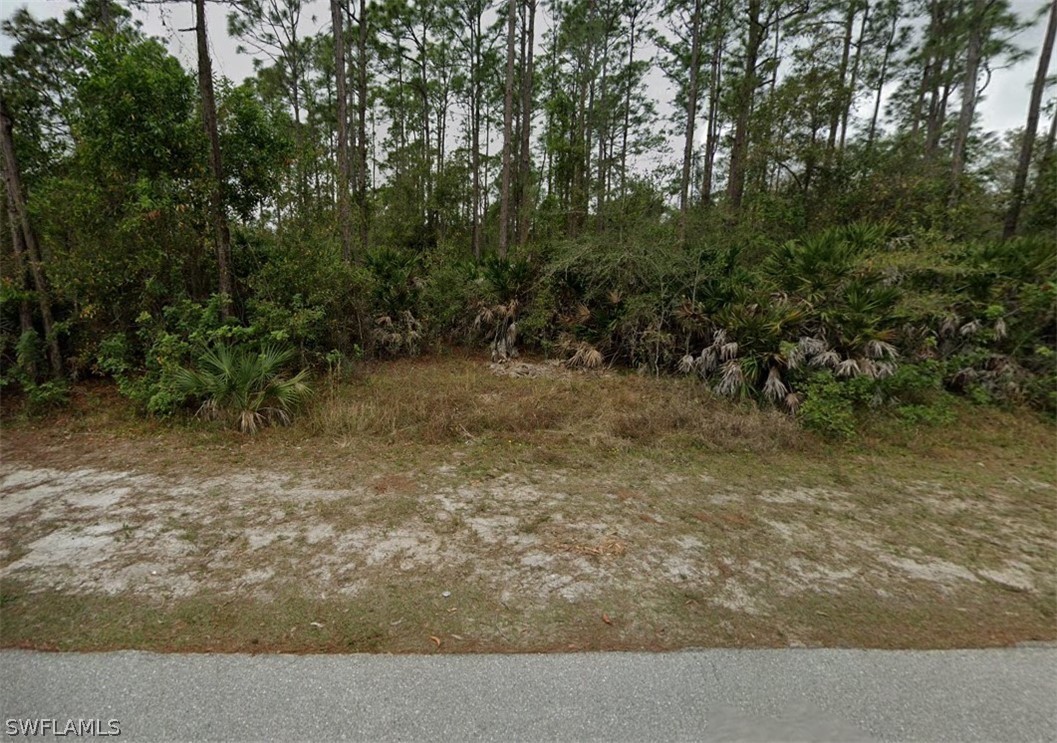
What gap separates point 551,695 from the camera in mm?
1959

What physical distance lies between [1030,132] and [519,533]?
1549 centimetres

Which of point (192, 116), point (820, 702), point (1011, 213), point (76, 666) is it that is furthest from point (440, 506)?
point (1011, 213)

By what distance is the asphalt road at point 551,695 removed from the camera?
1.81m

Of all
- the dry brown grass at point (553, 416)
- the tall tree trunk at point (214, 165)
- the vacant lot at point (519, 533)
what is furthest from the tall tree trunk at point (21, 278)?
the dry brown grass at point (553, 416)

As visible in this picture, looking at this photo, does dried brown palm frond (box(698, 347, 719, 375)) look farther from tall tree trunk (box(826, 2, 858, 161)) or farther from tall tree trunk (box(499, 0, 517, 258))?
tall tree trunk (box(826, 2, 858, 161))

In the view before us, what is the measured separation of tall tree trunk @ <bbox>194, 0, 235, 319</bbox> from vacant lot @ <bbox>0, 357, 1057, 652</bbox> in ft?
7.66

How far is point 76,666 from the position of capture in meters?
2.07

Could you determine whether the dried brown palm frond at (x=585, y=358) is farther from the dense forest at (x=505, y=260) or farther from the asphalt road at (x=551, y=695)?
the asphalt road at (x=551, y=695)

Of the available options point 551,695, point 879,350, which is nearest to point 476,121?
point 879,350

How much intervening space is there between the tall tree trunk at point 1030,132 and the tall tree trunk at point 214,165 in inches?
635

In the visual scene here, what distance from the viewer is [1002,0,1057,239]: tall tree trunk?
10.6 metres

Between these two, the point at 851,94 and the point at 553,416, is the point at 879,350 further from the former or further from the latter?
the point at 851,94

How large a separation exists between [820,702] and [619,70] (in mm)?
22993

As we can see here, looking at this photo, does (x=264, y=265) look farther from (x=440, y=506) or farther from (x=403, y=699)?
(x=403, y=699)
